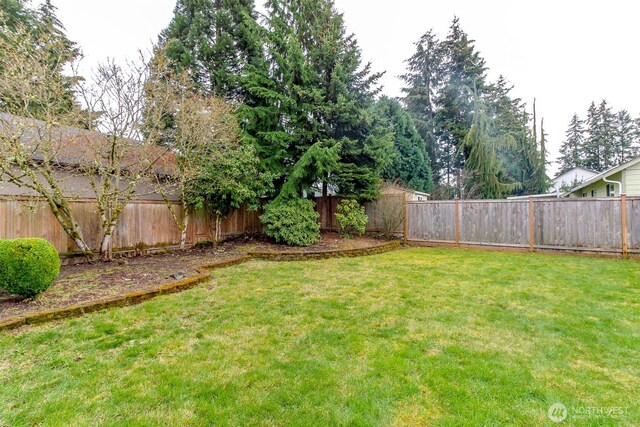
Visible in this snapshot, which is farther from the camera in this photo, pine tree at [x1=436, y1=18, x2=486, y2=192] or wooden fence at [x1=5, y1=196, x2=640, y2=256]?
pine tree at [x1=436, y1=18, x2=486, y2=192]

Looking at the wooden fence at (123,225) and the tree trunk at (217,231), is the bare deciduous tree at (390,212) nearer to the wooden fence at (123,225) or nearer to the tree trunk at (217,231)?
the wooden fence at (123,225)

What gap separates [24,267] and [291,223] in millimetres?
6183

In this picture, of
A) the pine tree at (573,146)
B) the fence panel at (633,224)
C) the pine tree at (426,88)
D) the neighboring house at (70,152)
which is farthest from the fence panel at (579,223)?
the pine tree at (573,146)

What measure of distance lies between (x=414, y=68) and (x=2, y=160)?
2485 centimetres

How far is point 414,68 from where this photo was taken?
76.7ft

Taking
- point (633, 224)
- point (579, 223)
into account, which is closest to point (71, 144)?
point (579, 223)

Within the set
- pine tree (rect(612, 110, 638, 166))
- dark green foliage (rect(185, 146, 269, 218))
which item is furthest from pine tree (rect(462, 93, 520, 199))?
pine tree (rect(612, 110, 638, 166))

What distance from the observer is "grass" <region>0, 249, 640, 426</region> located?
2104mm

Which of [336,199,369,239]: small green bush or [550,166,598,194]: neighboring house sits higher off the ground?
[550,166,598,194]: neighboring house

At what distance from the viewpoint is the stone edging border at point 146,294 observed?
145 inches

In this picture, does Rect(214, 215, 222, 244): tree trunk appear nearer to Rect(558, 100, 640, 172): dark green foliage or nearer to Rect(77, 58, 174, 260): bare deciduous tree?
Rect(77, 58, 174, 260): bare deciduous tree

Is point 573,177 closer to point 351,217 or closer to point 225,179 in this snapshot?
point 351,217

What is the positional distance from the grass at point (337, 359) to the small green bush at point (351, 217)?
17.6 feet

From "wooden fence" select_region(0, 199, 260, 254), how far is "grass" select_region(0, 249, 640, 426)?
403 centimetres
